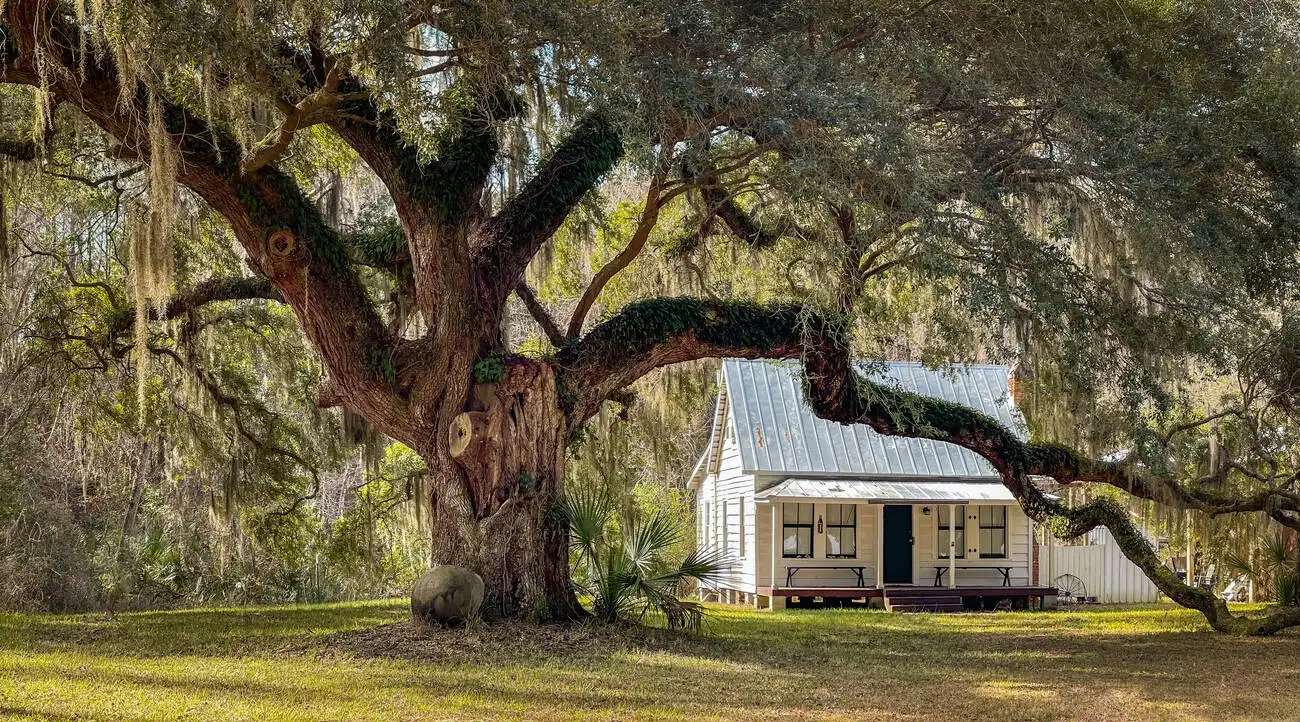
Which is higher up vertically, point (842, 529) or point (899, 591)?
point (842, 529)

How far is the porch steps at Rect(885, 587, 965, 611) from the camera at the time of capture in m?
18.9

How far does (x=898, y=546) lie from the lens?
67.7 ft

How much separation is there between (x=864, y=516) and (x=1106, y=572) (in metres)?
5.11

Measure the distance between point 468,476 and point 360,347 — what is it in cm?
160

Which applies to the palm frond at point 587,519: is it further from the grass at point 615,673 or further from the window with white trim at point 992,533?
the window with white trim at point 992,533

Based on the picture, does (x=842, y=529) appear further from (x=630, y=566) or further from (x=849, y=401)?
(x=630, y=566)

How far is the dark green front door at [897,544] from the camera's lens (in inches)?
810

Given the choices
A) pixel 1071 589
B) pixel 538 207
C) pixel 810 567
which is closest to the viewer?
pixel 538 207

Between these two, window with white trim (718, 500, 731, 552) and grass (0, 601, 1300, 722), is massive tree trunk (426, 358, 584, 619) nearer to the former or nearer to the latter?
grass (0, 601, 1300, 722)

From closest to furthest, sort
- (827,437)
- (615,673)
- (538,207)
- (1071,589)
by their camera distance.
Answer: (615,673)
(538,207)
(827,437)
(1071,589)

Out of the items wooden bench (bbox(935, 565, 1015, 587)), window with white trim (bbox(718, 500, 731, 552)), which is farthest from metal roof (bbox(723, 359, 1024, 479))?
window with white trim (bbox(718, 500, 731, 552))

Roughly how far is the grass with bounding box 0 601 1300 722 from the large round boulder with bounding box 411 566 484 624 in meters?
0.21

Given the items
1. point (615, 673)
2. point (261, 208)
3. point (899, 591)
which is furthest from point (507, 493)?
point (899, 591)

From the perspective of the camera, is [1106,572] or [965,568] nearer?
[965,568]
